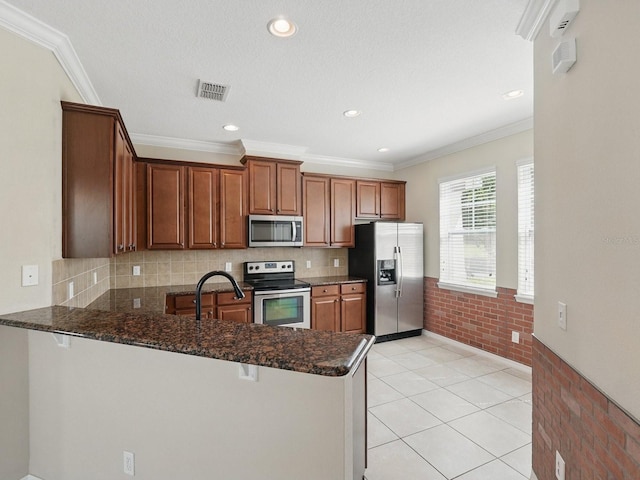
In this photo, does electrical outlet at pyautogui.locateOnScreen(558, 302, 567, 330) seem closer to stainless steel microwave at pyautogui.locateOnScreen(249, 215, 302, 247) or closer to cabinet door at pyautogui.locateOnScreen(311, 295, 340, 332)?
cabinet door at pyautogui.locateOnScreen(311, 295, 340, 332)

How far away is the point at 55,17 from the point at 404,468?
3.39m

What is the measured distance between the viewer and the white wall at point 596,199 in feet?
3.47

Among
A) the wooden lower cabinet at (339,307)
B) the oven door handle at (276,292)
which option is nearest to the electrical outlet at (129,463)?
the oven door handle at (276,292)

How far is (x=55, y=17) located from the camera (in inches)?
71.4

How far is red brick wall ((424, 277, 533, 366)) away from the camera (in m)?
3.53

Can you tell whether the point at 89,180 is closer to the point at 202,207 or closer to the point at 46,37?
the point at 46,37

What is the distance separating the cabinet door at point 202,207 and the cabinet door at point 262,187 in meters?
0.44

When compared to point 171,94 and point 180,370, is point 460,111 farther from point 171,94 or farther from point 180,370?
point 180,370

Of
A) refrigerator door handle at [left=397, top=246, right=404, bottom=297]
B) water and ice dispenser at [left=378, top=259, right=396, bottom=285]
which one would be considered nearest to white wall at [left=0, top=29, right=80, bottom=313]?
water and ice dispenser at [left=378, top=259, right=396, bottom=285]

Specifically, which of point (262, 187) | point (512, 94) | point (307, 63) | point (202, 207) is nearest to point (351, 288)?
point (262, 187)

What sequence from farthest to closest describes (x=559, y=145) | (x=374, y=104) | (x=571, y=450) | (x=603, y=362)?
(x=374, y=104) → (x=559, y=145) → (x=571, y=450) → (x=603, y=362)

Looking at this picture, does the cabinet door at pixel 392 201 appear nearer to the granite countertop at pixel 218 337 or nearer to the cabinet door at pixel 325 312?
the cabinet door at pixel 325 312

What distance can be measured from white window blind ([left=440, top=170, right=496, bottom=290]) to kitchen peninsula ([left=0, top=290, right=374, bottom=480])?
2904mm

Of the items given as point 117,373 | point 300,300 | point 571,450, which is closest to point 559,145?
point 571,450
